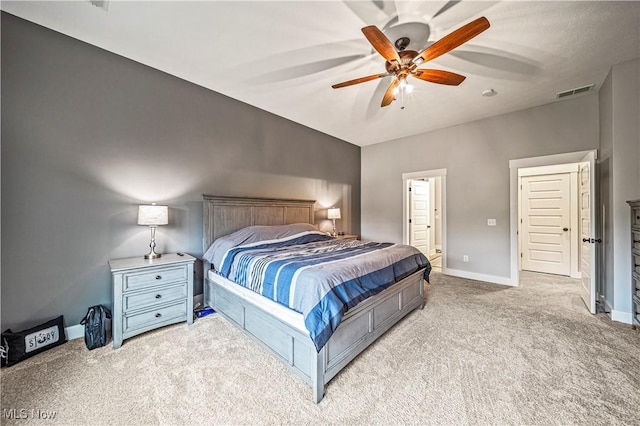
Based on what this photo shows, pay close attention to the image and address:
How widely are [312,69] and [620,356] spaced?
3.98m

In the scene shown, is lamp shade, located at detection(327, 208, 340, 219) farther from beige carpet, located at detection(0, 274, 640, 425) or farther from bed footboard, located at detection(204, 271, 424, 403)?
beige carpet, located at detection(0, 274, 640, 425)

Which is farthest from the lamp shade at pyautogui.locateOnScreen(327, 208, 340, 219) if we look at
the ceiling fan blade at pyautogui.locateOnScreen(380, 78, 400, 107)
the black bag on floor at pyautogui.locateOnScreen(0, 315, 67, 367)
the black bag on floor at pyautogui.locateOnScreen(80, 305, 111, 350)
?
the black bag on floor at pyautogui.locateOnScreen(0, 315, 67, 367)

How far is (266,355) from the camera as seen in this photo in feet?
6.93

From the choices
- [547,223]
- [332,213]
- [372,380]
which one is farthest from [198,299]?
[547,223]

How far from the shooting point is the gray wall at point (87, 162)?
2.14m

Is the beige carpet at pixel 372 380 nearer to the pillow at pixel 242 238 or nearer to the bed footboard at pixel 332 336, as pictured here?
the bed footboard at pixel 332 336

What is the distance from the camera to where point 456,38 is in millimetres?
1835

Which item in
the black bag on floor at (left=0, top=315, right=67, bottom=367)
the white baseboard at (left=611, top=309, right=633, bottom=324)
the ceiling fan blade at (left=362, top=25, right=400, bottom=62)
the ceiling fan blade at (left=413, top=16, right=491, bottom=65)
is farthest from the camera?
the white baseboard at (left=611, top=309, right=633, bottom=324)

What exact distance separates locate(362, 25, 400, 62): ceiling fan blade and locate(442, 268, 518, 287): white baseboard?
13.0ft

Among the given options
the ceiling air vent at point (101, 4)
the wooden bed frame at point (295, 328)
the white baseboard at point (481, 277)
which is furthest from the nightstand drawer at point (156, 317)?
the white baseboard at point (481, 277)

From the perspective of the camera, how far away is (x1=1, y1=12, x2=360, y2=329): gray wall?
214 centimetres

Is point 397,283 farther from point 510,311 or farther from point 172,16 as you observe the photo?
point 172,16

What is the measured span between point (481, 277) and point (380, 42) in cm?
423

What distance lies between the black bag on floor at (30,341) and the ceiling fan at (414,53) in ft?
11.8
